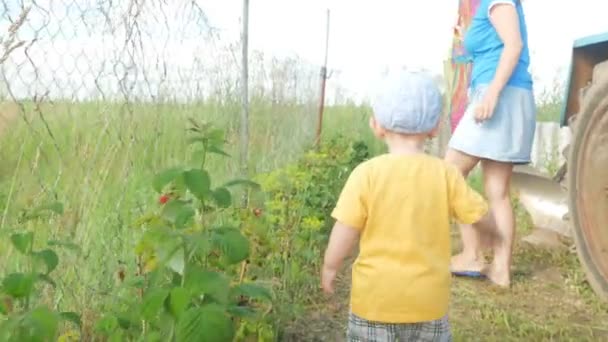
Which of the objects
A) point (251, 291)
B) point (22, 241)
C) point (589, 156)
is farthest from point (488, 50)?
point (22, 241)

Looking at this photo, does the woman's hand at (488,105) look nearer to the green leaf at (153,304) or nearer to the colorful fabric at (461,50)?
the colorful fabric at (461,50)

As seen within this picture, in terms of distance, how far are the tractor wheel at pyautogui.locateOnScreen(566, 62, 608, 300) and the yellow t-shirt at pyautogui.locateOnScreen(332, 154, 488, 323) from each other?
1434mm

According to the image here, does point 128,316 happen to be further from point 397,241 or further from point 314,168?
point 314,168

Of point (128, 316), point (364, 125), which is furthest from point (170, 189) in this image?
point (364, 125)

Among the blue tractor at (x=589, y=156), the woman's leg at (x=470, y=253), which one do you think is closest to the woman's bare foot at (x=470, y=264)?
the woman's leg at (x=470, y=253)

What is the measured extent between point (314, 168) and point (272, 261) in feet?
4.23

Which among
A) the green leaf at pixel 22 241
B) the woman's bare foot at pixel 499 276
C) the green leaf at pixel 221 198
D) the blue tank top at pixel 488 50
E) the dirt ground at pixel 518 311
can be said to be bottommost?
the dirt ground at pixel 518 311

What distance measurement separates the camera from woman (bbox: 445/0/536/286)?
12.0 feet

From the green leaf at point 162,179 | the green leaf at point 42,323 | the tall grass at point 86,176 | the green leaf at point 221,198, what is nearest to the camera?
the green leaf at point 42,323

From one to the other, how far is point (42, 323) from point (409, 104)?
103cm

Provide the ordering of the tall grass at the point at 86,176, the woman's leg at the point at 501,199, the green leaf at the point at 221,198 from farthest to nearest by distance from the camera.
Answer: the woman's leg at the point at 501,199 → the tall grass at the point at 86,176 → the green leaf at the point at 221,198

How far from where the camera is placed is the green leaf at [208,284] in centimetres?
208

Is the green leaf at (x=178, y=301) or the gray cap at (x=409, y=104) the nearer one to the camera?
the green leaf at (x=178, y=301)

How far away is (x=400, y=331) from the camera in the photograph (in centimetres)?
229
